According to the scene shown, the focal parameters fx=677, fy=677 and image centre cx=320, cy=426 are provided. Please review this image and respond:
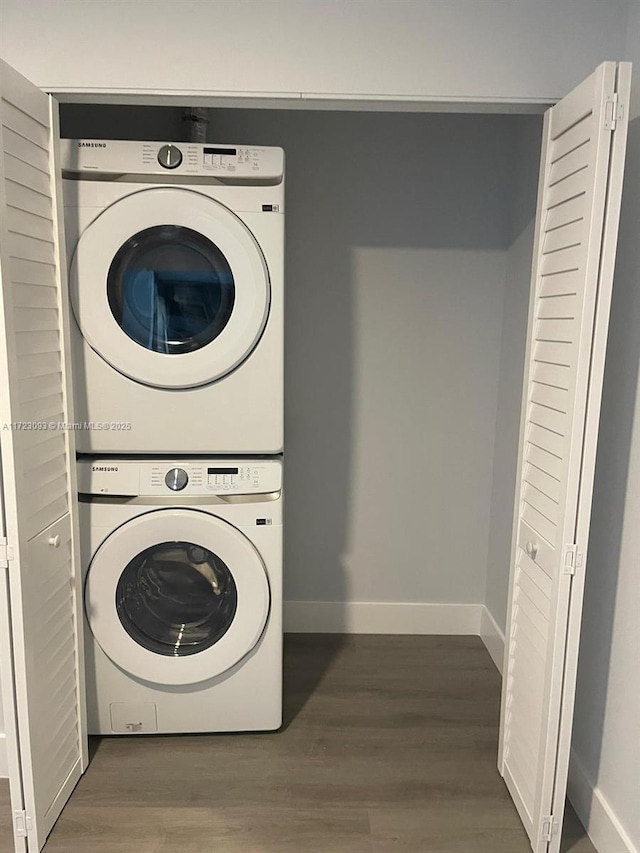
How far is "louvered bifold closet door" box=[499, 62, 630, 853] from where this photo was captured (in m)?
1.44

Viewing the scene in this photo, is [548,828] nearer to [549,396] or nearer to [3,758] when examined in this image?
[549,396]

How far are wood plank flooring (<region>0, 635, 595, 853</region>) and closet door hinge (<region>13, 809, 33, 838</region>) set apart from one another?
83 mm

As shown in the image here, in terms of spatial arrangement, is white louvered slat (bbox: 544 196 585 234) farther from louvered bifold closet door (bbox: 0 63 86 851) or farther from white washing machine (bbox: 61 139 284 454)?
louvered bifold closet door (bbox: 0 63 86 851)

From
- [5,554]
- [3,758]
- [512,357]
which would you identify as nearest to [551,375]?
[512,357]

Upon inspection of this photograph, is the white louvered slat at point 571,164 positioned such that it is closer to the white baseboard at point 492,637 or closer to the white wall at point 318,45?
the white wall at point 318,45

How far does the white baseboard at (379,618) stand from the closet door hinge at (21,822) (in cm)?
129

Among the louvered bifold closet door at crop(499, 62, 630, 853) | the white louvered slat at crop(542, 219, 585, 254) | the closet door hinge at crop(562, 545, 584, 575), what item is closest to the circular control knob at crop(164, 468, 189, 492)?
the louvered bifold closet door at crop(499, 62, 630, 853)

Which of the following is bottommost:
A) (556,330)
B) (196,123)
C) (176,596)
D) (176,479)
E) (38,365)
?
(176,596)

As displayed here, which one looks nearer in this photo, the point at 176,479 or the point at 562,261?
the point at 562,261

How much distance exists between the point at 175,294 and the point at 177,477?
0.53 m

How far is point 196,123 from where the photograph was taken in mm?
2236

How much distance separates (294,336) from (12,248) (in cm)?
125

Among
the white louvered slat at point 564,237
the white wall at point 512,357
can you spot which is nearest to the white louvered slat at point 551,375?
the white louvered slat at point 564,237

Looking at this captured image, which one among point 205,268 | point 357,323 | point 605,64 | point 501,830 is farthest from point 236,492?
point 605,64
